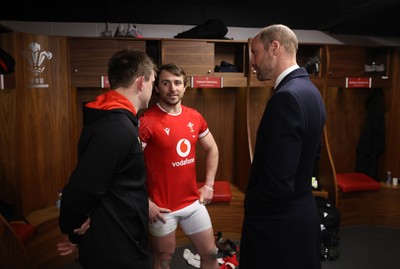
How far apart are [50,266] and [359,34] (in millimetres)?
3881

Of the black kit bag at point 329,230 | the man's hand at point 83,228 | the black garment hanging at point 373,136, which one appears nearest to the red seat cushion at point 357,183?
the black garment hanging at point 373,136

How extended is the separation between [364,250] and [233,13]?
2.59 metres

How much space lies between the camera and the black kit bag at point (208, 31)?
3.40 m

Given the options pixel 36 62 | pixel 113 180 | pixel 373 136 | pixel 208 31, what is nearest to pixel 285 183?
pixel 113 180

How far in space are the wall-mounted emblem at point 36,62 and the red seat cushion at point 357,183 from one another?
9.69 feet

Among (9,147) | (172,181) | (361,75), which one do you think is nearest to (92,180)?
(172,181)

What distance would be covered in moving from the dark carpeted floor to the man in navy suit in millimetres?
1635

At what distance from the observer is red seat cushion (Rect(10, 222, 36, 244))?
8.63ft

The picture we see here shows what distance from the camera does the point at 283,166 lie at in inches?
53.3

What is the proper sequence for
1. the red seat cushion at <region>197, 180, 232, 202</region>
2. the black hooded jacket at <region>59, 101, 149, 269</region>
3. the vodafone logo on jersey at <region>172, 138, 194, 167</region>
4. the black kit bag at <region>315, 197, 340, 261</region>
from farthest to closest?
the red seat cushion at <region>197, 180, 232, 202</region>
the black kit bag at <region>315, 197, 340, 261</region>
the vodafone logo on jersey at <region>172, 138, 194, 167</region>
the black hooded jacket at <region>59, 101, 149, 269</region>

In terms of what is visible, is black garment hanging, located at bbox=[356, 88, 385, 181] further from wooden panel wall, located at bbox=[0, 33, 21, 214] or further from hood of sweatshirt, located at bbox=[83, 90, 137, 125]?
wooden panel wall, located at bbox=[0, 33, 21, 214]

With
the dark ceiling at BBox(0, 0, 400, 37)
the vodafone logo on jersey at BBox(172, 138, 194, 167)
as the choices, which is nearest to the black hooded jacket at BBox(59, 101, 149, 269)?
the vodafone logo on jersey at BBox(172, 138, 194, 167)

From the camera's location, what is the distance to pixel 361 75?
12.5 feet

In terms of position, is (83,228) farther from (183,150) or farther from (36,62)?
(36,62)
